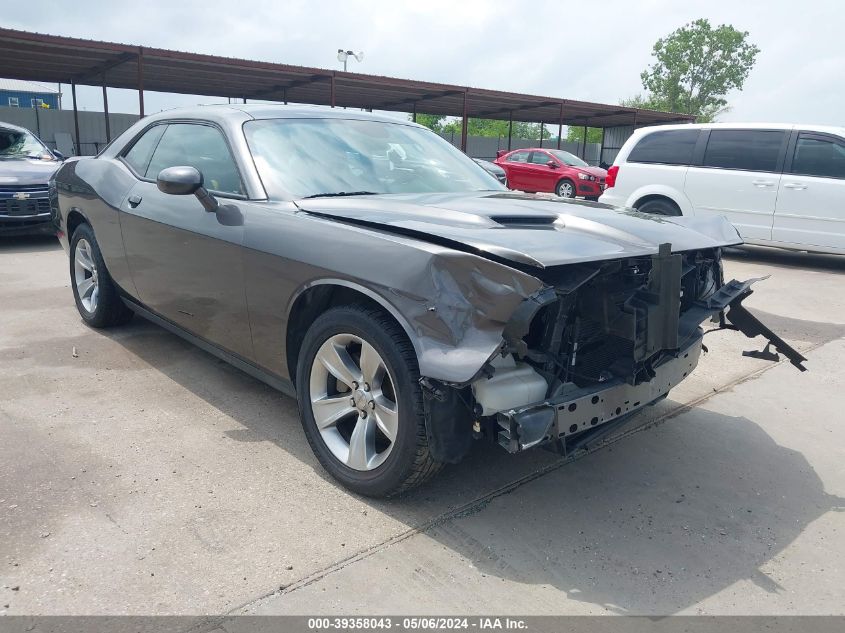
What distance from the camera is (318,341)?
2.84 metres

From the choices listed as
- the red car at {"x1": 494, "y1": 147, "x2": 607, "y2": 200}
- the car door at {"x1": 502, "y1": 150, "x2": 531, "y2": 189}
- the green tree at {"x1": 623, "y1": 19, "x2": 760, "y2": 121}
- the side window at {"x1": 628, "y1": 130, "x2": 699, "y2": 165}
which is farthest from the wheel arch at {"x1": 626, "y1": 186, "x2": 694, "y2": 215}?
the green tree at {"x1": 623, "y1": 19, "x2": 760, "y2": 121}

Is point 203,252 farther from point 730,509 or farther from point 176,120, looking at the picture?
point 730,509

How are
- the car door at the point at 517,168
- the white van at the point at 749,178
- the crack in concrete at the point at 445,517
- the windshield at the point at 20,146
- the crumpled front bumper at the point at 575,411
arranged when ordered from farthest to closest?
the car door at the point at 517,168
the windshield at the point at 20,146
the white van at the point at 749,178
the crumpled front bumper at the point at 575,411
the crack in concrete at the point at 445,517

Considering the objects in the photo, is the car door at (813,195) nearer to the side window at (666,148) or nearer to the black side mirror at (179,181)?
the side window at (666,148)

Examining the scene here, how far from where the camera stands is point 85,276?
16.8 feet

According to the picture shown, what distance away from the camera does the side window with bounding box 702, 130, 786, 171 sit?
8.84 metres

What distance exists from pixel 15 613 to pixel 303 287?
4.93ft

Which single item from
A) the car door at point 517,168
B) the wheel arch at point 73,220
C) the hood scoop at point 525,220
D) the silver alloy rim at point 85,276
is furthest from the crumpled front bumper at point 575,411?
Answer: the car door at point 517,168

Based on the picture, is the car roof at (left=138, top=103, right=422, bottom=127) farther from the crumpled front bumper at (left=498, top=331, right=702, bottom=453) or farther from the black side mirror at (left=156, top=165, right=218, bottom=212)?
the crumpled front bumper at (left=498, top=331, right=702, bottom=453)

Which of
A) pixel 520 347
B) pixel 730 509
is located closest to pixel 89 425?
pixel 520 347

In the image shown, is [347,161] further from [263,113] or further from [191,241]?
[191,241]

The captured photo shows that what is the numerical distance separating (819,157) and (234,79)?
48.5ft

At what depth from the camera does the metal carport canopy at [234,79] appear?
47.8 ft

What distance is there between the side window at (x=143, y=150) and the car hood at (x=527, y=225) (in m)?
1.73
